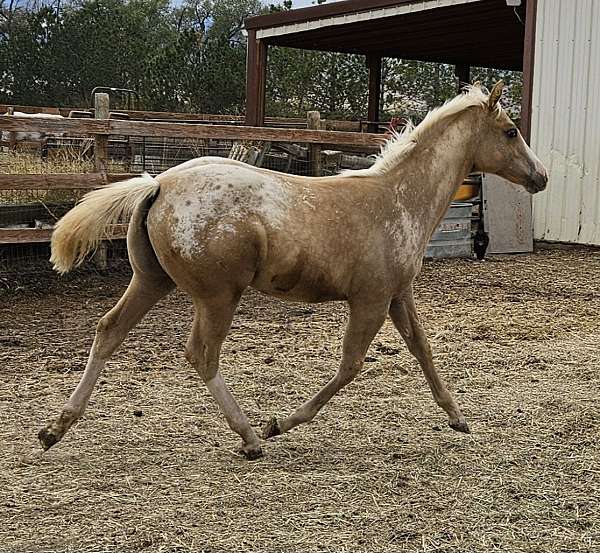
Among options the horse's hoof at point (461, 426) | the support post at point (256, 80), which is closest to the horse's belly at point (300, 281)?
the horse's hoof at point (461, 426)

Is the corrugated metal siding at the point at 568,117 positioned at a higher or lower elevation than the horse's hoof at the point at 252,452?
higher

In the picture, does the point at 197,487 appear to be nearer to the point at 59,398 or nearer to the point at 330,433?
the point at 330,433

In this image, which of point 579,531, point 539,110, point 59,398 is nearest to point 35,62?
point 539,110

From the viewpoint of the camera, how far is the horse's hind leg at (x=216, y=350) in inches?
146

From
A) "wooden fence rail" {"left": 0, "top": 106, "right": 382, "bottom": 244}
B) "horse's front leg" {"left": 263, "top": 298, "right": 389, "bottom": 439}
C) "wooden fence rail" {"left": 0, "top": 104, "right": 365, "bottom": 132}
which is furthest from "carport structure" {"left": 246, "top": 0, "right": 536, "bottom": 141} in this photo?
"horse's front leg" {"left": 263, "top": 298, "right": 389, "bottom": 439}

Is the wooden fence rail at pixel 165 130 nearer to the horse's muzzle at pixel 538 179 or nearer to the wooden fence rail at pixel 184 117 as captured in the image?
the horse's muzzle at pixel 538 179

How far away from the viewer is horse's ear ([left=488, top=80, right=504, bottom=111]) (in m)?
4.21

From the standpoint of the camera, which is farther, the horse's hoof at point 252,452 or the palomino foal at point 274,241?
the horse's hoof at point 252,452

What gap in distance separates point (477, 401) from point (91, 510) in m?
2.35

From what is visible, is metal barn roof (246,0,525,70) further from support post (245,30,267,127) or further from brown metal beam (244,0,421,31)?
support post (245,30,267,127)

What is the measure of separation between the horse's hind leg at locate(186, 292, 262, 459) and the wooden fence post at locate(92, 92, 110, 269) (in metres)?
4.64

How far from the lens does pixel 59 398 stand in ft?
15.4

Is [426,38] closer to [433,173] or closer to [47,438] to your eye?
[433,173]

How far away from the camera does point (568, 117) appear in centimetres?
1081
